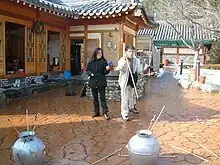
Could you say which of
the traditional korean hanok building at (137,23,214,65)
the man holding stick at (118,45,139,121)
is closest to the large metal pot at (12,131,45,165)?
the man holding stick at (118,45,139,121)

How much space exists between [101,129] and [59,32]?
7753 mm

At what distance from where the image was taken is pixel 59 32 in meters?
12.3

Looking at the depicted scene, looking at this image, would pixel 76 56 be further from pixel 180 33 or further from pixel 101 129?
pixel 180 33

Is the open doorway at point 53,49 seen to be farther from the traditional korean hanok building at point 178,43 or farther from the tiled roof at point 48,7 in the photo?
the traditional korean hanok building at point 178,43

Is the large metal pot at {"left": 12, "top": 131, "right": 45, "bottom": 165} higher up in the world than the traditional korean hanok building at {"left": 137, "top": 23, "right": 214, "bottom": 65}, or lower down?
lower down

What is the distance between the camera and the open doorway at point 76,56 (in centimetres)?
1361

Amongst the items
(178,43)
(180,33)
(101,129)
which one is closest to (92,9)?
(101,129)

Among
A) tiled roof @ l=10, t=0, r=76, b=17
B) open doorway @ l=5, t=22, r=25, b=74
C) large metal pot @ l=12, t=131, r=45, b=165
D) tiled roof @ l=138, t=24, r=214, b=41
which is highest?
tiled roof @ l=138, t=24, r=214, b=41

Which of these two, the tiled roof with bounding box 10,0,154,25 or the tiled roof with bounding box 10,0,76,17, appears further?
the tiled roof with bounding box 10,0,154,25

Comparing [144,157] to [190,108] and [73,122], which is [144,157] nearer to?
[73,122]

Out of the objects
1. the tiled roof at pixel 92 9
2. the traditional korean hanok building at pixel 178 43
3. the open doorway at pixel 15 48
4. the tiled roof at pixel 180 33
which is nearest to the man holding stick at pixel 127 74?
the tiled roof at pixel 92 9

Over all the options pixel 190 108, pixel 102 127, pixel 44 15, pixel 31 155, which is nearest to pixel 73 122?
pixel 102 127

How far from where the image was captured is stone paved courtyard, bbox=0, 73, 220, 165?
417 cm

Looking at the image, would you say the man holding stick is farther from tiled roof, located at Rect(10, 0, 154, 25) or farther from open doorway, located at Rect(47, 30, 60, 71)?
open doorway, located at Rect(47, 30, 60, 71)
